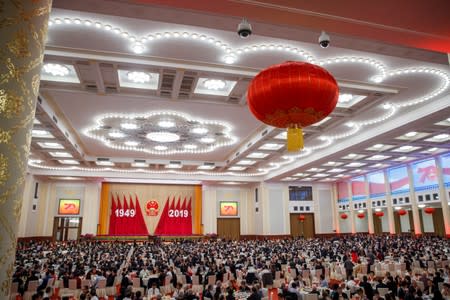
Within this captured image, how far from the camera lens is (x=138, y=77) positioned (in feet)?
33.2

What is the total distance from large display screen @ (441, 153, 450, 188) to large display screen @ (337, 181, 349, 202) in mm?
9973

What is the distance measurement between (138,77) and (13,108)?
8115mm

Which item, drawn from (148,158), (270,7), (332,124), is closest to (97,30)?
(270,7)

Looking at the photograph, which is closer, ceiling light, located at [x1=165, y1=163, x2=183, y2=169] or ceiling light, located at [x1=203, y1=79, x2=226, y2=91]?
ceiling light, located at [x1=203, y1=79, x2=226, y2=91]

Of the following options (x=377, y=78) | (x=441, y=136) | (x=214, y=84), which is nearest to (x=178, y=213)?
(x=214, y=84)

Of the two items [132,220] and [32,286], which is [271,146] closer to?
[32,286]

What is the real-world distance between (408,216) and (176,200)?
1968 centimetres

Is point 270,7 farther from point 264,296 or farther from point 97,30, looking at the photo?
point 264,296

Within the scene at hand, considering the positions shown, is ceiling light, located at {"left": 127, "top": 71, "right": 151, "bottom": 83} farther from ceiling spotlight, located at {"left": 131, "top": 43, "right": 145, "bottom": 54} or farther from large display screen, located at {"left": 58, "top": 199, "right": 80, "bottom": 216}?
large display screen, located at {"left": 58, "top": 199, "right": 80, "bottom": 216}

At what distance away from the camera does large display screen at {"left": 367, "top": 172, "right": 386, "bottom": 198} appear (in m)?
24.2

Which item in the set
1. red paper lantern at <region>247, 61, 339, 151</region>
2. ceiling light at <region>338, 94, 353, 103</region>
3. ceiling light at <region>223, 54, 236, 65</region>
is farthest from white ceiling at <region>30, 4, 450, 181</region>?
red paper lantern at <region>247, 61, 339, 151</region>

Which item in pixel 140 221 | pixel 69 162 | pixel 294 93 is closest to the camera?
pixel 294 93

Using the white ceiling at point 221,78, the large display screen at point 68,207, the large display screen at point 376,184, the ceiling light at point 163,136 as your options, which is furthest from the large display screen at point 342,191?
the large display screen at point 68,207

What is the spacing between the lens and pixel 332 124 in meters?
14.1
